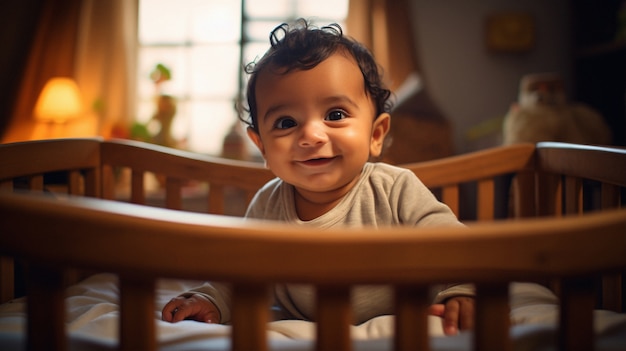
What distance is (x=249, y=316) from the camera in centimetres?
39

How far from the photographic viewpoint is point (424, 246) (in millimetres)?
358

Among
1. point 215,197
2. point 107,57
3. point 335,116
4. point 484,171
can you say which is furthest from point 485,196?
point 107,57

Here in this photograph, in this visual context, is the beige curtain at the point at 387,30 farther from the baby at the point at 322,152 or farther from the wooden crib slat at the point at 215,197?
the baby at the point at 322,152

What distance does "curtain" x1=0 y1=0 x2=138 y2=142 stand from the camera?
9.66ft

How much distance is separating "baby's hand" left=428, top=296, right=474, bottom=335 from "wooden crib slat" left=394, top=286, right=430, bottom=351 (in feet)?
0.97

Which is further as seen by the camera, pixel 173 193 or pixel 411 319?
pixel 173 193

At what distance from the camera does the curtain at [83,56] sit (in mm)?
2943

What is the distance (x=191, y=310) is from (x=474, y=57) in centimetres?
285

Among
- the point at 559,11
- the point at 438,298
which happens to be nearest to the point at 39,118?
the point at 438,298

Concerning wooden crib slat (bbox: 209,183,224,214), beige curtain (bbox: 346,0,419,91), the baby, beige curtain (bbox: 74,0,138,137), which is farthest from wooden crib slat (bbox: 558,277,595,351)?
beige curtain (bbox: 74,0,138,137)

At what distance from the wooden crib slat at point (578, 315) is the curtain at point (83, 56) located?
2825 millimetres

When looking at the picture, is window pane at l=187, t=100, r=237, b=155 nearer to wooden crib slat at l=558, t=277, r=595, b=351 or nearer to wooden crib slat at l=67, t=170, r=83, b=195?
wooden crib slat at l=67, t=170, r=83, b=195

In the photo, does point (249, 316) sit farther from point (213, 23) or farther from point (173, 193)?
point (213, 23)

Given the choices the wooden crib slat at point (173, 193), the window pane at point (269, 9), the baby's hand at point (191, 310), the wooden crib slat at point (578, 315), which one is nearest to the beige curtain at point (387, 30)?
the window pane at point (269, 9)
